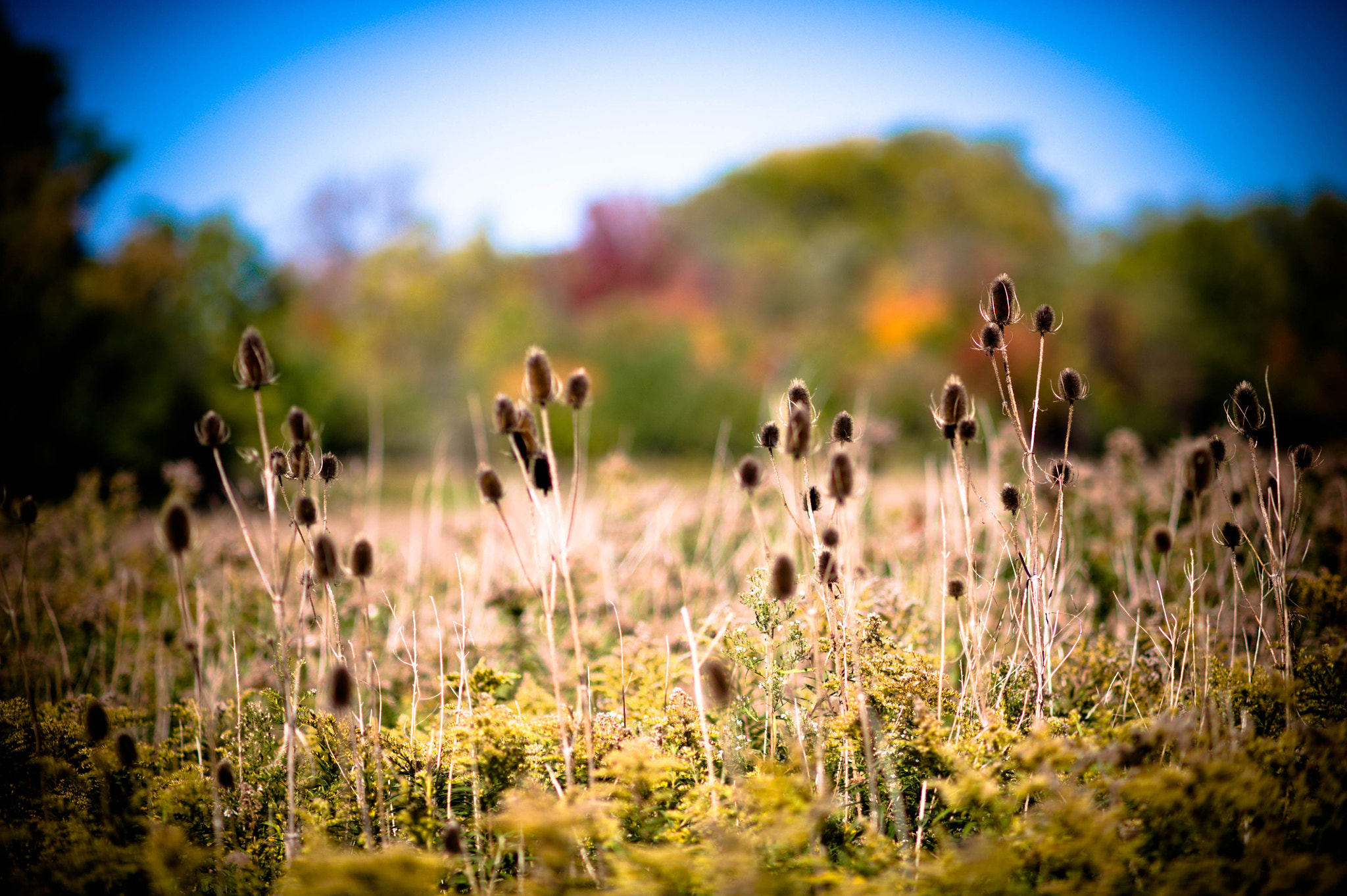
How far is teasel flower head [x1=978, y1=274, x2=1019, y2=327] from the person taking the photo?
283 cm

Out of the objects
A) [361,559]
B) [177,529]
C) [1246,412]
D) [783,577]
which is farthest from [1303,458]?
[177,529]

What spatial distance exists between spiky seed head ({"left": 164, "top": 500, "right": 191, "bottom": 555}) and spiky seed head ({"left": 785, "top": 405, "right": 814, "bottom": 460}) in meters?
1.94

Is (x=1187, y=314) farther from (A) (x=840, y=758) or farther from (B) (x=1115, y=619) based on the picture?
(A) (x=840, y=758)

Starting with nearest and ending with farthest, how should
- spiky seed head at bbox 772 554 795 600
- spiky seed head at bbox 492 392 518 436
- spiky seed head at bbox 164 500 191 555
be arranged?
spiky seed head at bbox 164 500 191 555 < spiky seed head at bbox 772 554 795 600 < spiky seed head at bbox 492 392 518 436

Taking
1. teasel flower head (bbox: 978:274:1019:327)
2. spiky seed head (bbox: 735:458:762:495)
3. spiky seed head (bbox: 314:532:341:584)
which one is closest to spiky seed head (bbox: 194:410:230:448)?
spiky seed head (bbox: 314:532:341:584)

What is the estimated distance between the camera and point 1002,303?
285 cm

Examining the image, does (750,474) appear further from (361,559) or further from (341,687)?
(341,687)

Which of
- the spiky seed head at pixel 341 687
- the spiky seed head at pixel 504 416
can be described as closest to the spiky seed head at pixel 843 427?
the spiky seed head at pixel 504 416

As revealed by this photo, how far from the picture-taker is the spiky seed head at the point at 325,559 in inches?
90.8

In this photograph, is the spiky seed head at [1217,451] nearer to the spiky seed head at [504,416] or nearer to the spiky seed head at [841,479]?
the spiky seed head at [841,479]

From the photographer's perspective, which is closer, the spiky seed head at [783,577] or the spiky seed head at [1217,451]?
the spiky seed head at [783,577]

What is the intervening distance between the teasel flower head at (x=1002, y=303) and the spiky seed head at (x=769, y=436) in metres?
0.92

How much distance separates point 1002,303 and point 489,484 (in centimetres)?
210

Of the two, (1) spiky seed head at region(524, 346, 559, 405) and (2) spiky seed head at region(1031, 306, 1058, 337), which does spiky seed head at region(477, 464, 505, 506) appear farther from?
(2) spiky seed head at region(1031, 306, 1058, 337)
